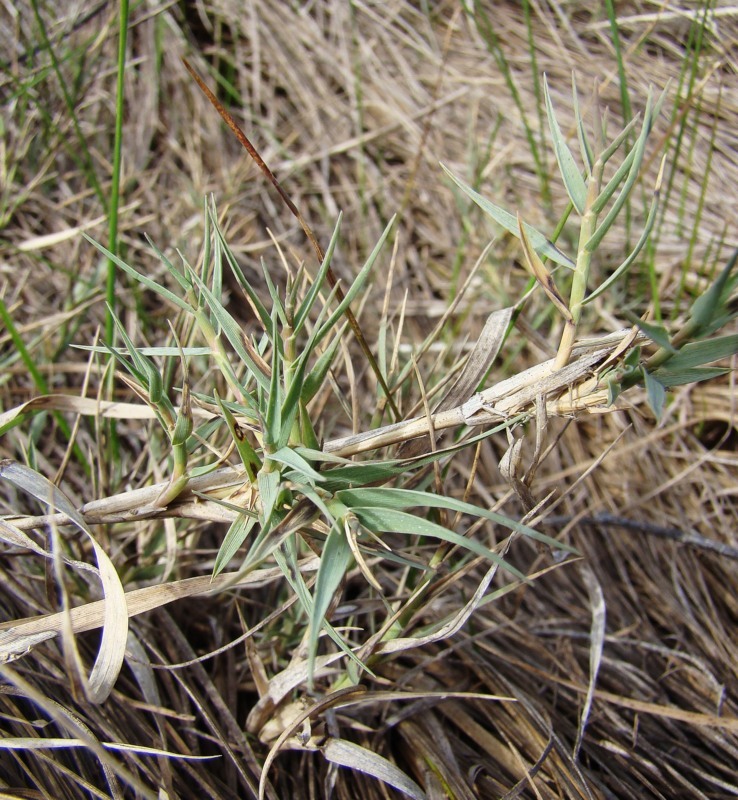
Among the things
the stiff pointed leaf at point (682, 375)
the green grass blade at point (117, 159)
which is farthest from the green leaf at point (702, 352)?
the green grass blade at point (117, 159)

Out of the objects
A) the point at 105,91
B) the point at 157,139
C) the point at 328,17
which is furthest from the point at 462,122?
the point at 105,91

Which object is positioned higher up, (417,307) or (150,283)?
(150,283)

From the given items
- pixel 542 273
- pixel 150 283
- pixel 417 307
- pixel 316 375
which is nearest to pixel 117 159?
pixel 150 283


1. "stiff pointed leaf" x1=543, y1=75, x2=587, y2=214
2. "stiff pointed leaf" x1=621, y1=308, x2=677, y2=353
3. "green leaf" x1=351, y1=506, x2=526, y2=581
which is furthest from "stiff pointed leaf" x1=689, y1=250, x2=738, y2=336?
"green leaf" x1=351, y1=506, x2=526, y2=581

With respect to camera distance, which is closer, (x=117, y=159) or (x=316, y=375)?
(x=316, y=375)

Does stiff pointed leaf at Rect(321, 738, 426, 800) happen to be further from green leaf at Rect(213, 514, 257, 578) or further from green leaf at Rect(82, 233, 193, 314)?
green leaf at Rect(82, 233, 193, 314)

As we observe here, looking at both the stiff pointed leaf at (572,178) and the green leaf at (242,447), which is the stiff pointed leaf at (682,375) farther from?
the green leaf at (242,447)

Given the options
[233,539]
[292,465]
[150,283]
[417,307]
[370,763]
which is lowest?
[370,763]

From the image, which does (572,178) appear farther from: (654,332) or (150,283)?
(150,283)
